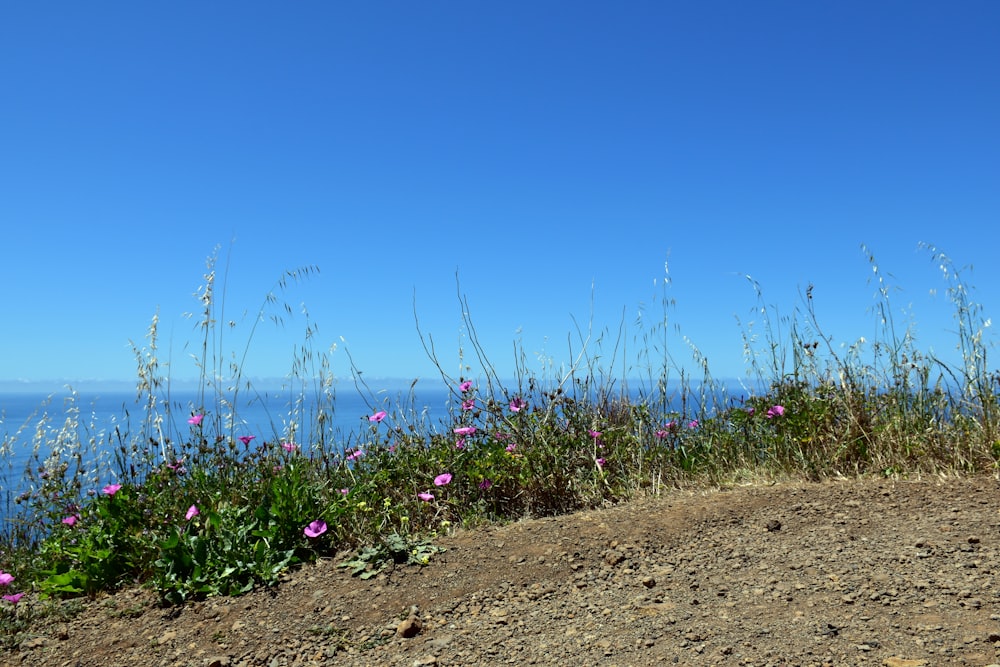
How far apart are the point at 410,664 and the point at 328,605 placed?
68 centimetres

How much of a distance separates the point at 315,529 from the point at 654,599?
161 centimetres

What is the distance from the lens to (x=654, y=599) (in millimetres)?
2549

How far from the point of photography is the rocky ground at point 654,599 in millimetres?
2137

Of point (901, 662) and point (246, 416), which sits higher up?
point (246, 416)

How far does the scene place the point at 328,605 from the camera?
2.88 m

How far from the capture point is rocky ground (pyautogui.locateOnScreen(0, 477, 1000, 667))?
7.01 ft

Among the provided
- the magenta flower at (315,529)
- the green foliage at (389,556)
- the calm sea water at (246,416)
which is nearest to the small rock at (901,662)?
the green foliage at (389,556)

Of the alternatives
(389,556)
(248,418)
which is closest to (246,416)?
(248,418)

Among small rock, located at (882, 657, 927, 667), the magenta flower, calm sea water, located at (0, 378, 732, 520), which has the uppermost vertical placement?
calm sea water, located at (0, 378, 732, 520)

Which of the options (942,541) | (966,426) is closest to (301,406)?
(942,541)

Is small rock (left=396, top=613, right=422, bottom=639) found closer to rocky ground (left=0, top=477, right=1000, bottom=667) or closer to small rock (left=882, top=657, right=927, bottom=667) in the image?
rocky ground (left=0, top=477, right=1000, bottom=667)

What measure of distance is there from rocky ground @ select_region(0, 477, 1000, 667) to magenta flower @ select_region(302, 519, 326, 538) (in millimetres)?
144

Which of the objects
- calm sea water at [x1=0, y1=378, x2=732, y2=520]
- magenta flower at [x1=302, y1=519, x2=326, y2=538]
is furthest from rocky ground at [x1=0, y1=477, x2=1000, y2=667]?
calm sea water at [x1=0, y1=378, x2=732, y2=520]

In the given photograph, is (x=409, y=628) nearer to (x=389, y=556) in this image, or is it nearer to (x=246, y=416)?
(x=389, y=556)
